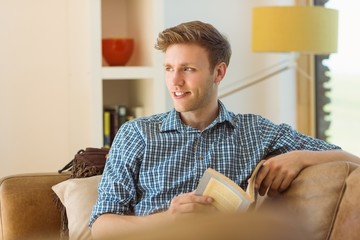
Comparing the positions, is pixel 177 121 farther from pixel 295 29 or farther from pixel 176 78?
pixel 295 29

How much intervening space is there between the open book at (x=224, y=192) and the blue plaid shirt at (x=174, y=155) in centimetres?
25

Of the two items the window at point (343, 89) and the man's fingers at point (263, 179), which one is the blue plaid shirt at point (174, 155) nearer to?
the man's fingers at point (263, 179)

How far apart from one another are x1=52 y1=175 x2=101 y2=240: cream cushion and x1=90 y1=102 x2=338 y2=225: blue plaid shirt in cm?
11

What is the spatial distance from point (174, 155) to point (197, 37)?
360 mm

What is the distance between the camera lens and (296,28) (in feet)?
10.9

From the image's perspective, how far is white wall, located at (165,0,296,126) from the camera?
385 centimetres

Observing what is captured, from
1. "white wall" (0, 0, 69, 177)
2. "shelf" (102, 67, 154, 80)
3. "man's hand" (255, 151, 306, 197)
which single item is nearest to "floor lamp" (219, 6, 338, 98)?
"shelf" (102, 67, 154, 80)

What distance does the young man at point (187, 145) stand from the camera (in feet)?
6.17

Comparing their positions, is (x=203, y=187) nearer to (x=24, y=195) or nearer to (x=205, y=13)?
(x=24, y=195)

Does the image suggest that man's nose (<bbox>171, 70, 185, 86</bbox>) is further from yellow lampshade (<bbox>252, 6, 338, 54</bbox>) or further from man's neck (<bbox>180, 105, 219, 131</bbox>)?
yellow lampshade (<bbox>252, 6, 338, 54</bbox>)

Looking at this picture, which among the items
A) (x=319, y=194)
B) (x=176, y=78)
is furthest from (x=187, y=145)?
(x=319, y=194)

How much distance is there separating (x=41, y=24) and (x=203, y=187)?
7.13 ft

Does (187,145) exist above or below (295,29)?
below

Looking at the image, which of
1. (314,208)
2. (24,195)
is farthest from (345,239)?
(24,195)
